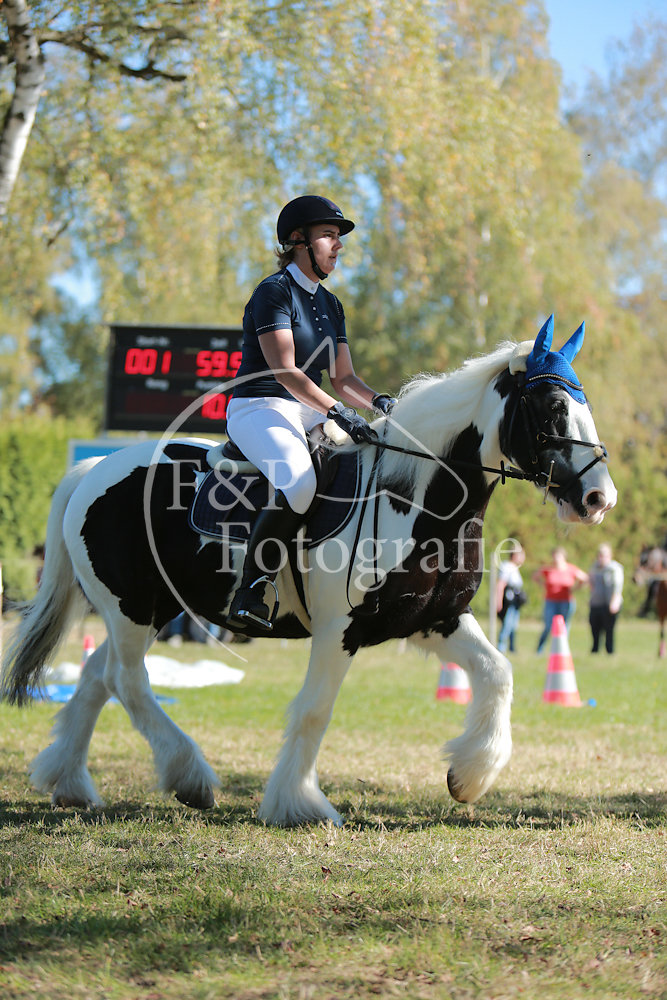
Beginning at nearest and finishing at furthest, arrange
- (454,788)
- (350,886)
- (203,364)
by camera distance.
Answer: (350,886), (454,788), (203,364)

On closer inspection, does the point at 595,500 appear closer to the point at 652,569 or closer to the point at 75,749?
the point at 75,749

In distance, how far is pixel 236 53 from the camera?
1464 centimetres

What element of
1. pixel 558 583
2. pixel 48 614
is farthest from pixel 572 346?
pixel 558 583

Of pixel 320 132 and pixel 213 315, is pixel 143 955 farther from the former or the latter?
pixel 213 315

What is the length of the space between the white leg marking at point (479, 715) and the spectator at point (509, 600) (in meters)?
11.7

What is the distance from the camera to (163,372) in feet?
43.2

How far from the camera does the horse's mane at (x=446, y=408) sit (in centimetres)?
504

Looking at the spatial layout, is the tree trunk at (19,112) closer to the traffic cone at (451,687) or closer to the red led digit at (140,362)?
the red led digit at (140,362)

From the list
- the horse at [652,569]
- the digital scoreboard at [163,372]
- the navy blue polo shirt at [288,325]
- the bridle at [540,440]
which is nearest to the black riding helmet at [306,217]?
the navy blue polo shirt at [288,325]

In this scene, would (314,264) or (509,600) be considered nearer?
(314,264)

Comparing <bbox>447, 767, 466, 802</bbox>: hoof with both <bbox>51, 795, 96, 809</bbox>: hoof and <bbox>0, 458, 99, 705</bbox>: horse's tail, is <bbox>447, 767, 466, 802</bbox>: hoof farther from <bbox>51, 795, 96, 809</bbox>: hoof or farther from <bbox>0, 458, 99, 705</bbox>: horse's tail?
<bbox>0, 458, 99, 705</bbox>: horse's tail

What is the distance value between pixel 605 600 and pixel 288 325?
14321 millimetres

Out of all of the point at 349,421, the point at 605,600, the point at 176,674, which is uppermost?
the point at 349,421

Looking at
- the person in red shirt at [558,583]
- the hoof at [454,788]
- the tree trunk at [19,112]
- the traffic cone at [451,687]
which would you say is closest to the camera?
the hoof at [454,788]
